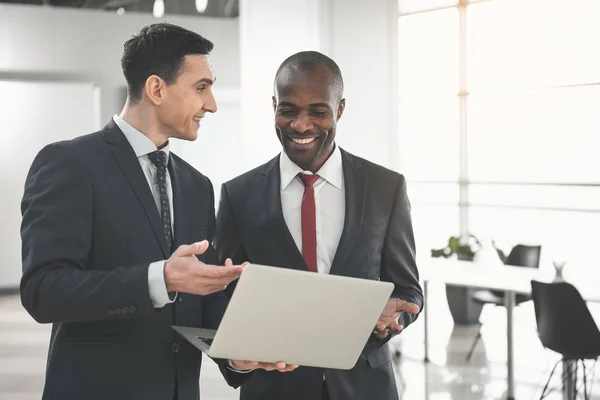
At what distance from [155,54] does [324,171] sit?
0.56 meters

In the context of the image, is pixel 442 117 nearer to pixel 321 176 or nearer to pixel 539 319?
pixel 539 319

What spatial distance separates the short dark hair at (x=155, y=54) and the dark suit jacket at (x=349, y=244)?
432 millimetres

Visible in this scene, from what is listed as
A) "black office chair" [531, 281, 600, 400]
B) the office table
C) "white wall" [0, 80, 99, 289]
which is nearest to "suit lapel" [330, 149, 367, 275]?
"black office chair" [531, 281, 600, 400]

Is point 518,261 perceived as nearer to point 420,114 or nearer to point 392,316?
point 420,114

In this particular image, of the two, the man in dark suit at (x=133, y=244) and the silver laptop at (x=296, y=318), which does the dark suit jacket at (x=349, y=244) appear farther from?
the silver laptop at (x=296, y=318)

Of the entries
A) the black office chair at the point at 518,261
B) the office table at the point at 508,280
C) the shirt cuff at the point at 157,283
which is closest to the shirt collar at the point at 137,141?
the shirt cuff at the point at 157,283

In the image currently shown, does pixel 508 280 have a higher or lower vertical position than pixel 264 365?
lower

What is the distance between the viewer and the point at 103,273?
1.76 metres

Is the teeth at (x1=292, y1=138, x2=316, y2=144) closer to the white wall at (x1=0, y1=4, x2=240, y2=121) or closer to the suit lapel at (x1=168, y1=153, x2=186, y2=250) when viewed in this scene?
the suit lapel at (x1=168, y1=153, x2=186, y2=250)

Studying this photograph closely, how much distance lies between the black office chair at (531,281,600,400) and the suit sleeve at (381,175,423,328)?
224 cm

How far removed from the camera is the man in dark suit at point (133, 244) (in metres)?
1.74

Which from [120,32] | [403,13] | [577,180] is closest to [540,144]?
[577,180]

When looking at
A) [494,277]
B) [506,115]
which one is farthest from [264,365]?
[506,115]

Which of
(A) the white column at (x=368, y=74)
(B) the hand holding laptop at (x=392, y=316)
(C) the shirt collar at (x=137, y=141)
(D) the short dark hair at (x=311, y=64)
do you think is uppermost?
(A) the white column at (x=368, y=74)
